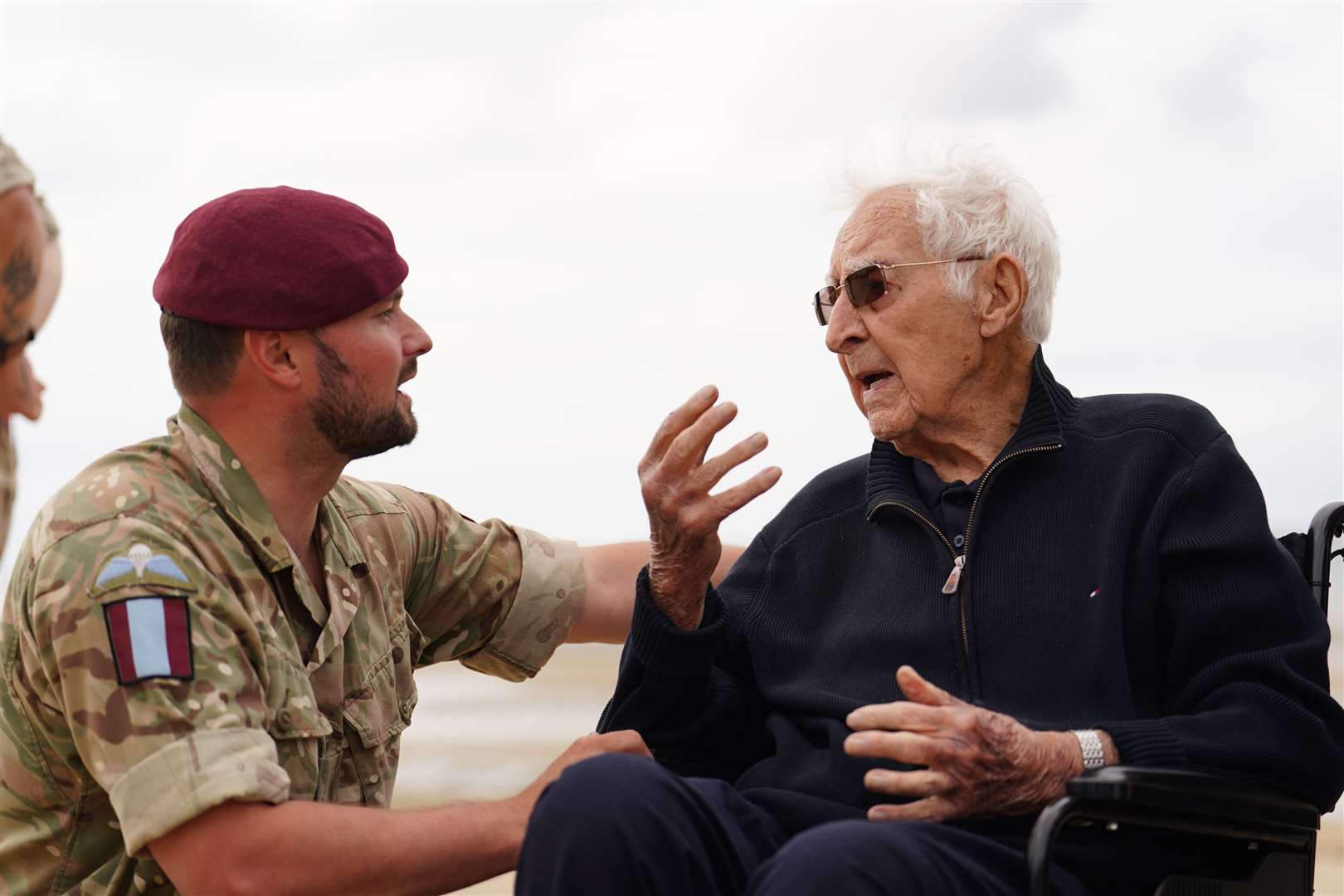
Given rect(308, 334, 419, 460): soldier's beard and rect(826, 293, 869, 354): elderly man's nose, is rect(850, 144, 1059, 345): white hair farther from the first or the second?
rect(308, 334, 419, 460): soldier's beard

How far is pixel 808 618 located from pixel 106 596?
145 cm

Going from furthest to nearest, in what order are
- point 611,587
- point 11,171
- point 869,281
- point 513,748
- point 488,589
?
point 513,748 → point 611,587 → point 488,589 → point 869,281 → point 11,171

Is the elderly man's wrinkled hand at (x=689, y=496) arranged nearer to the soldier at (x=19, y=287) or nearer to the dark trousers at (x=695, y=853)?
the dark trousers at (x=695, y=853)

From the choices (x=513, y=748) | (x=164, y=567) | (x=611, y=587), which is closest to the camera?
(x=164, y=567)

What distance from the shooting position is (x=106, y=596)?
268 centimetres

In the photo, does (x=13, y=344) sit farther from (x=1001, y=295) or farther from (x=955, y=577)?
(x=1001, y=295)

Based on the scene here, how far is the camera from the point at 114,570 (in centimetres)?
270

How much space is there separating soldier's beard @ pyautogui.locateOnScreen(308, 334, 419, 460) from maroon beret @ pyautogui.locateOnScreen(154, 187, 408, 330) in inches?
3.6

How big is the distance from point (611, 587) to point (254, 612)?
105 cm

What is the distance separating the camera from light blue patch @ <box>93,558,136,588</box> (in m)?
2.69

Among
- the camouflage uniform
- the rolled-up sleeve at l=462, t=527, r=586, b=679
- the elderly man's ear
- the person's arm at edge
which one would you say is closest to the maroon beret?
the camouflage uniform

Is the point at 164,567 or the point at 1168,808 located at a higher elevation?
the point at 164,567

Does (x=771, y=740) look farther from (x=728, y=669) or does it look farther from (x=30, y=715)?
(x=30, y=715)

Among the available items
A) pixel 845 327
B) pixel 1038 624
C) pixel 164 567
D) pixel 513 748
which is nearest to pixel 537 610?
pixel 845 327
